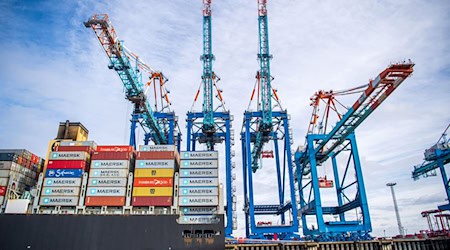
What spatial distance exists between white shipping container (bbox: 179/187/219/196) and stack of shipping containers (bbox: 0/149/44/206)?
13.3 m

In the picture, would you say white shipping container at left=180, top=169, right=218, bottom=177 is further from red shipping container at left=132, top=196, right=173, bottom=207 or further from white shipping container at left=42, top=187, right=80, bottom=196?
white shipping container at left=42, top=187, right=80, bottom=196

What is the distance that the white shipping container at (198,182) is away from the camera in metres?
25.2

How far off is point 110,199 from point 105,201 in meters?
0.39

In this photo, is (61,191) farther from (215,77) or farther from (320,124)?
(320,124)

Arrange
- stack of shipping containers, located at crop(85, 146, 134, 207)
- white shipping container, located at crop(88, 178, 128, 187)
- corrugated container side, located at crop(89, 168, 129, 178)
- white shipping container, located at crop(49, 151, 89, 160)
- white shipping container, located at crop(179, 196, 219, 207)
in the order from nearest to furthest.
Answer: stack of shipping containers, located at crop(85, 146, 134, 207) < white shipping container, located at crop(179, 196, 219, 207) < white shipping container, located at crop(88, 178, 128, 187) < corrugated container side, located at crop(89, 168, 129, 178) < white shipping container, located at crop(49, 151, 89, 160)

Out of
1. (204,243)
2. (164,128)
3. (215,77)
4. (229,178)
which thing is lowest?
(204,243)

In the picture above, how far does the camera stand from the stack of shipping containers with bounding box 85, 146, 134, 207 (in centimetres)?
2423

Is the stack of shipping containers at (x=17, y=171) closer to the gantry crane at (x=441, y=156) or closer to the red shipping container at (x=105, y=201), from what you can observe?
the red shipping container at (x=105, y=201)

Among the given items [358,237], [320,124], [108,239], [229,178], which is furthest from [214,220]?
[320,124]

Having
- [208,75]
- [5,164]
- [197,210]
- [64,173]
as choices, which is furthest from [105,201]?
[208,75]

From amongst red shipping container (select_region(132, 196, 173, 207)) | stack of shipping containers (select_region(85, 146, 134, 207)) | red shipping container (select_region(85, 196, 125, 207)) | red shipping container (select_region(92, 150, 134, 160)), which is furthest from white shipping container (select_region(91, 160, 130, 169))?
red shipping container (select_region(132, 196, 173, 207))

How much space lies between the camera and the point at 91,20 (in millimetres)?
24312

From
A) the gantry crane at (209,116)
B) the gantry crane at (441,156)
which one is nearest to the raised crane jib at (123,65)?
the gantry crane at (209,116)

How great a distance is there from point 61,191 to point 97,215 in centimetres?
408
